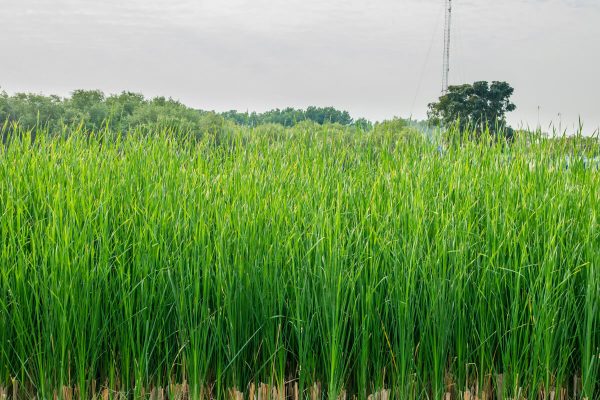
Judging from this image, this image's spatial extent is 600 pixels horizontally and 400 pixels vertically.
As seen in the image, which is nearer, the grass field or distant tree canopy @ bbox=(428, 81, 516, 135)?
the grass field

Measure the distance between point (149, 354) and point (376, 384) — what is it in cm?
115

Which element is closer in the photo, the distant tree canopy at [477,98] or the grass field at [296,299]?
the grass field at [296,299]

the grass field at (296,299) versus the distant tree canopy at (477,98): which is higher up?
the distant tree canopy at (477,98)

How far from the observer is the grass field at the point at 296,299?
301cm

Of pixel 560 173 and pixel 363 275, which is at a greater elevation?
pixel 560 173

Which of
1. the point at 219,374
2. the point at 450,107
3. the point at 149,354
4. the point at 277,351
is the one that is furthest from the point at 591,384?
the point at 450,107

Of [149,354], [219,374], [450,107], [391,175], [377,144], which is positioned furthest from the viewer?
[450,107]

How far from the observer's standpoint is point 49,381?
9.96 feet

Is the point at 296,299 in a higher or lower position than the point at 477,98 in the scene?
lower

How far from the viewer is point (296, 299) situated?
9.68ft

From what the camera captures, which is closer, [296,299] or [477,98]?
[296,299]

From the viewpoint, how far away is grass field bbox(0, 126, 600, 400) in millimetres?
3014

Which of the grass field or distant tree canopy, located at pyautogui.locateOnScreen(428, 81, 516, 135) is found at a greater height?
distant tree canopy, located at pyautogui.locateOnScreen(428, 81, 516, 135)

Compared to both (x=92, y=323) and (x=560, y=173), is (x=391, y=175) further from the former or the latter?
(x=92, y=323)
